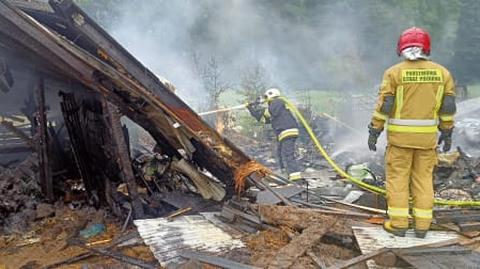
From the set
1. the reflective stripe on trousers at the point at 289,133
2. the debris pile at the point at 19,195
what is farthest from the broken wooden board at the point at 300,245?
the reflective stripe on trousers at the point at 289,133

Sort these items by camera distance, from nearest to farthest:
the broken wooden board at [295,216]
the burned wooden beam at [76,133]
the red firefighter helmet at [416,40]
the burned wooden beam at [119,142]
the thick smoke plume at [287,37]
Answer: the red firefighter helmet at [416,40] → the broken wooden board at [295,216] → the burned wooden beam at [119,142] → the burned wooden beam at [76,133] → the thick smoke plume at [287,37]

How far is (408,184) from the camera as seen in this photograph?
4.18m

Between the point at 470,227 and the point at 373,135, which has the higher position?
the point at 373,135

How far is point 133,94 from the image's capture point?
4.25m

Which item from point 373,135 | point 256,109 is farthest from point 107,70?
point 256,109

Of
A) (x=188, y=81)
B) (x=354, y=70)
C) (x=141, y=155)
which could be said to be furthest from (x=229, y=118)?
(x=354, y=70)

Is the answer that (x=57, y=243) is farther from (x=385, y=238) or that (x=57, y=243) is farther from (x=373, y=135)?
(x=373, y=135)

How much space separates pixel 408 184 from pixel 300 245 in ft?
3.96

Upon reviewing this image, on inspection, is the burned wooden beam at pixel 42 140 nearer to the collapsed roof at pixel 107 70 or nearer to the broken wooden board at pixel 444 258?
the collapsed roof at pixel 107 70

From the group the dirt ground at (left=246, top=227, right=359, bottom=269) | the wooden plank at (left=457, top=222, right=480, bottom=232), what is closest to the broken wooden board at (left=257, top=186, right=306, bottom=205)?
the dirt ground at (left=246, top=227, right=359, bottom=269)

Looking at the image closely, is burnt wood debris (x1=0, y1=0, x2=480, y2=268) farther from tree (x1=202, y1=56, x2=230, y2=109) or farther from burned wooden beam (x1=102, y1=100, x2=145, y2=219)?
tree (x1=202, y1=56, x2=230, y2=109)

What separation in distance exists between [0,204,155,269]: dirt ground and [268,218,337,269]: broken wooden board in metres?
1.08

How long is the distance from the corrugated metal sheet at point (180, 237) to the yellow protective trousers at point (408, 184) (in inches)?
56.5

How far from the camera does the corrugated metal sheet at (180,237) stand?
3.79 metres
